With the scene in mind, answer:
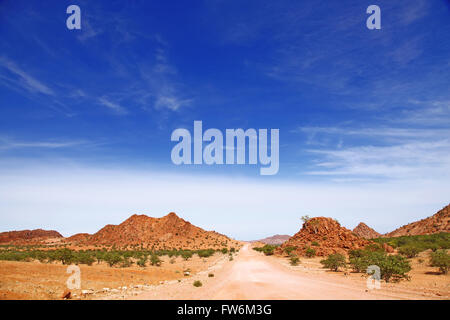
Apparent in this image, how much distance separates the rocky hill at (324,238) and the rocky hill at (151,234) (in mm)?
39479

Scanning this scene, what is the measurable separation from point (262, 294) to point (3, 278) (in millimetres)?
17520

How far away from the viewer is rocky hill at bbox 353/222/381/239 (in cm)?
11582

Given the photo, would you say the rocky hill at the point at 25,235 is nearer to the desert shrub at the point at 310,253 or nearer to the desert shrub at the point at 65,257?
the desert shrub at the point at 65,257

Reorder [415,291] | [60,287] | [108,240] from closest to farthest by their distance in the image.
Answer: [415,291], [60,287], [108,240]

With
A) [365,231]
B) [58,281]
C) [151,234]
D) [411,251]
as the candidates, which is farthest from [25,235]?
[365,231]

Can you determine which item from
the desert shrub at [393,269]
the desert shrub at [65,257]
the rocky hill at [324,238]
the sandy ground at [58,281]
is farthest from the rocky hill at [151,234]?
the desert shrub at [393,269]

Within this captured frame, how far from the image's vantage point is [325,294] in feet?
43.0

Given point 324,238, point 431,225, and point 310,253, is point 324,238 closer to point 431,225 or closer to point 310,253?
point 310,253

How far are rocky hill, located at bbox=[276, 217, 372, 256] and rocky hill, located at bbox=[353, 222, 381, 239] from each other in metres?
71.4

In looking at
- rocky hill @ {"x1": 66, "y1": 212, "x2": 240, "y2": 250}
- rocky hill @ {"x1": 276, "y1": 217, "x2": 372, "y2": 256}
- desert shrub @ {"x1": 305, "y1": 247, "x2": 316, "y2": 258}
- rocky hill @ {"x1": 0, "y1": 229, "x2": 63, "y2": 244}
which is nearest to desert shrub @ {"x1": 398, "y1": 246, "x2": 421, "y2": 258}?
rocky hill @ {"x1": 276, "y1": 217, "x2": 372, "y2": 256}
